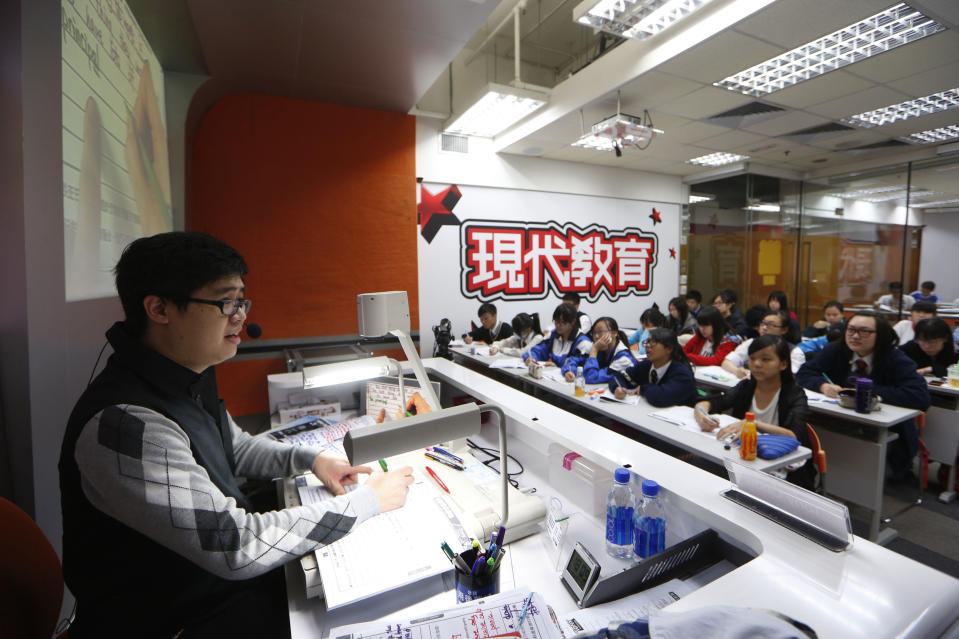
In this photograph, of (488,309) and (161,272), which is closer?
(161,272)

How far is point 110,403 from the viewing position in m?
0.87

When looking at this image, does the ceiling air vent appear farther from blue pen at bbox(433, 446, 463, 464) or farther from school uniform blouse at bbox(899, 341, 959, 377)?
school uniform blouse at bbox(899, 341, 959, 377)

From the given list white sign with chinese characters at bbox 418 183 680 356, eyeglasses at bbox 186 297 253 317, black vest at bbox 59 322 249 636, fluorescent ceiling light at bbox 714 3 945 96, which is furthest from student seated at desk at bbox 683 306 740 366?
black vest at bbox 59 322 249 636

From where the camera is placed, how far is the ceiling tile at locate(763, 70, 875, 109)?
344 centimetres

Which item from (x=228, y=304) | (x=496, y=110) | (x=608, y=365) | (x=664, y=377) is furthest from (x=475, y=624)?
(x=496, y=110)

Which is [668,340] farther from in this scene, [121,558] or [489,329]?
[121,558]

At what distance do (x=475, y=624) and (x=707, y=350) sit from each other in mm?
4114

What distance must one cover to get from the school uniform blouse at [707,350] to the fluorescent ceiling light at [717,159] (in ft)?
8.76

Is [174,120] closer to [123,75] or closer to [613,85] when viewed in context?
[123,75]

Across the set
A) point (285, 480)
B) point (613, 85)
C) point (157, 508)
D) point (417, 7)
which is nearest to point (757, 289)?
point (613, 85)

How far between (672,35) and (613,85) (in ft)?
1.83

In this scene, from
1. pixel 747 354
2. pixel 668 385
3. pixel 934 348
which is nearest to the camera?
pixel 668 385

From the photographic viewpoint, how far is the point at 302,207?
12.5 feet

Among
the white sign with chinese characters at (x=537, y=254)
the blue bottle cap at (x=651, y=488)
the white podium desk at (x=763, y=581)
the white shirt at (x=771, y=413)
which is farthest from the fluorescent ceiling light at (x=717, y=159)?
→ the blue bottle cap at (x=651, y=488)
